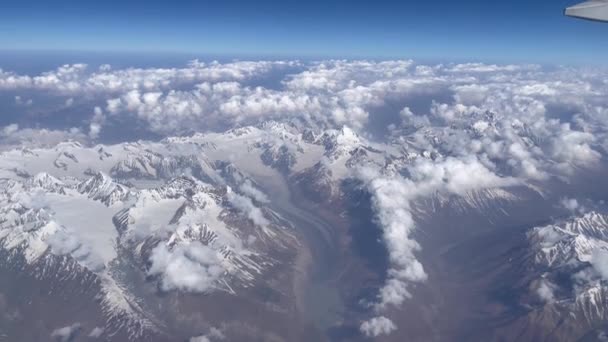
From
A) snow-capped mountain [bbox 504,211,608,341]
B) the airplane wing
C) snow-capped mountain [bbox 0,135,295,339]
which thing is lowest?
snow-capped mountain [bbox 504,211,608,341]

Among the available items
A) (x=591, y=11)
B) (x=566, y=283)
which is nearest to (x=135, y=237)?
(x=566, y=283)

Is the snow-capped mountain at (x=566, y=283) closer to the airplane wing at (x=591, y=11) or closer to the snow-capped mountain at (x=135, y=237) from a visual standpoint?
the snow-capped mountain at (x=135, y=237)

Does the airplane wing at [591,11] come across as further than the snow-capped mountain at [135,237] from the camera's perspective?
No

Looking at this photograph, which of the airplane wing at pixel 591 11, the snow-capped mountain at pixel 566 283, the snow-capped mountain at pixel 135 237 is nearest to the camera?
the airplane wing at pixel 591 11

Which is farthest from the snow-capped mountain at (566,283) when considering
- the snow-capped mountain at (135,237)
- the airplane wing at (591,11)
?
the airplane wing at (591,11)

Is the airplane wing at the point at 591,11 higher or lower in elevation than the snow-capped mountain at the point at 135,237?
higher

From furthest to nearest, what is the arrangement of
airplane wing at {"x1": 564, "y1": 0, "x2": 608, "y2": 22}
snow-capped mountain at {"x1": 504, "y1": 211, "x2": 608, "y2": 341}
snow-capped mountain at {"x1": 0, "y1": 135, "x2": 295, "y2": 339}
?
1. snow-capped mountain at {"x1": 0, "y1": 135, "x2": 295, "y2": 339}
2. snow-capped mountain at {"x1": 504, "y1": 211, "x2": 608, "y2": 341}
3. airplane wing at {"x1": 564, "y1": 0, "x2": 608, "y2": 22}

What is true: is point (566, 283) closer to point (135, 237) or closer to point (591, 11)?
point (135, 237)

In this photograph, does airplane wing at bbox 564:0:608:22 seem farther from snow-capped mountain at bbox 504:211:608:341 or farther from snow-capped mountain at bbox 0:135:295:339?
snow-capped mountain at bbox 504:211:608:341

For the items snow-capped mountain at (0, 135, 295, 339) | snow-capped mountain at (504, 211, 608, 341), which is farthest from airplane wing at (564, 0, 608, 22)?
snow-capped mountain at (504, 211, 608, 341)
